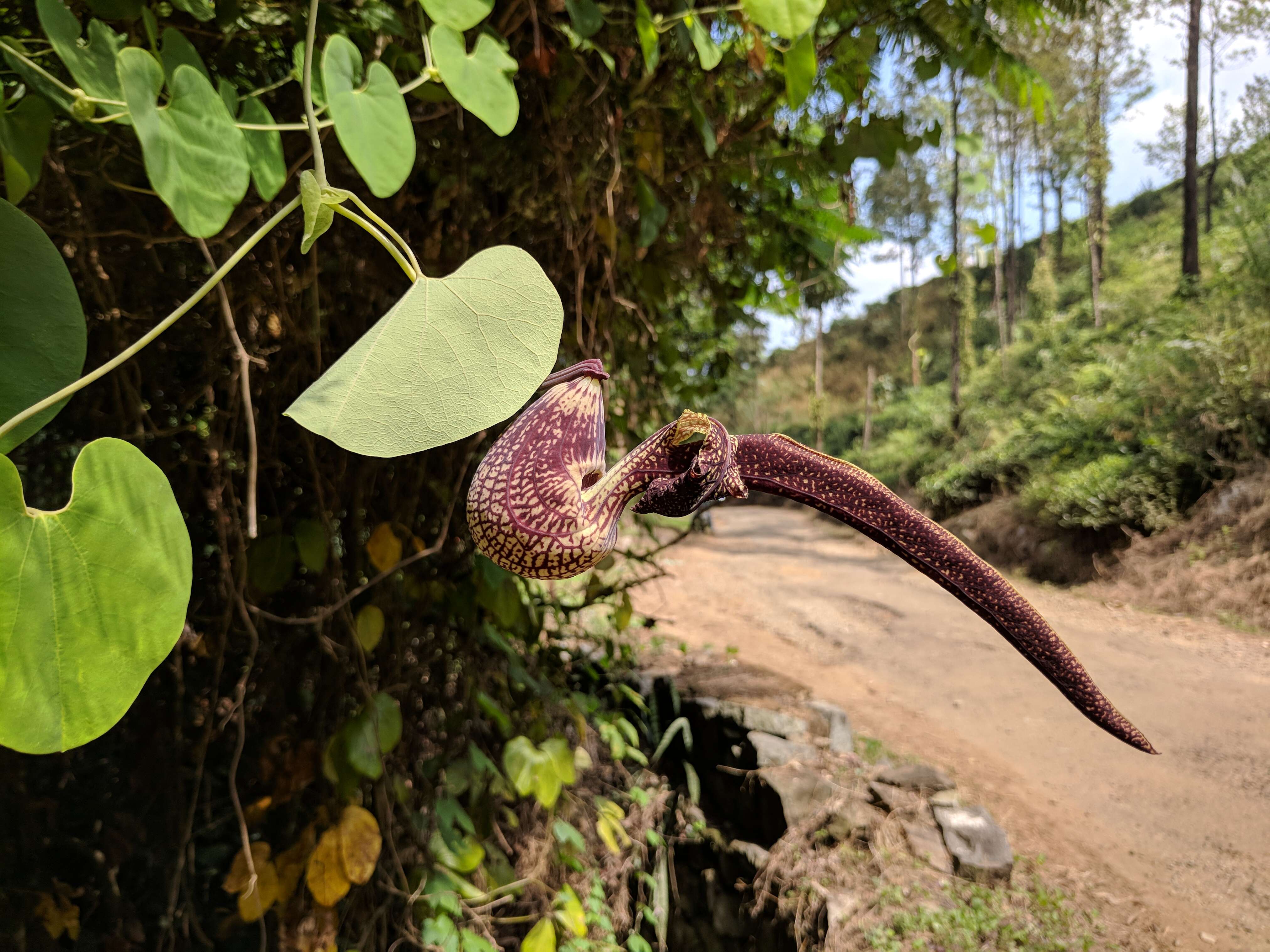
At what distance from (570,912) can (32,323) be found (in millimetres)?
1671

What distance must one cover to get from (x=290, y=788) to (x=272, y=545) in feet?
1.39

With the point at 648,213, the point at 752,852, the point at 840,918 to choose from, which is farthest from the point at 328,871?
the point at 752,852

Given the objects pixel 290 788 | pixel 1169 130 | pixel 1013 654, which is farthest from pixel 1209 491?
pixel 1169 130

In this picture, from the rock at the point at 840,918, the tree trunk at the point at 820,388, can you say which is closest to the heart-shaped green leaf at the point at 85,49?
the rock at the point at 840,918

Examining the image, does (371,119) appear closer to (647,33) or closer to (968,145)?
(647,33)

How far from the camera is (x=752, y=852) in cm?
221

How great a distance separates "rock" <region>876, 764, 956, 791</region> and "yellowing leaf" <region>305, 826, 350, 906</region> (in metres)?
2.06

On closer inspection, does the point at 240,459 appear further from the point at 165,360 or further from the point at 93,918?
the point at 93,918

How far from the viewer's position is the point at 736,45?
4.43 ft

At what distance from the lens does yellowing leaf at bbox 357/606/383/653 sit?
1.02 meters

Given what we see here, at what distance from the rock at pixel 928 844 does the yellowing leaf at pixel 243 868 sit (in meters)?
1.88

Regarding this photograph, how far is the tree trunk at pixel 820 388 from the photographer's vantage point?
15.3m

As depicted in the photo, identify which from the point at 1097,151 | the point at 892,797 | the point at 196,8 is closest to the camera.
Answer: the point at 196,8

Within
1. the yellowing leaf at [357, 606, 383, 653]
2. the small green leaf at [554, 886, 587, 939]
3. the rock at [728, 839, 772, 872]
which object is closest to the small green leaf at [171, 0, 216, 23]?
the yellowing leaf at [357, 606, 383, 653]
